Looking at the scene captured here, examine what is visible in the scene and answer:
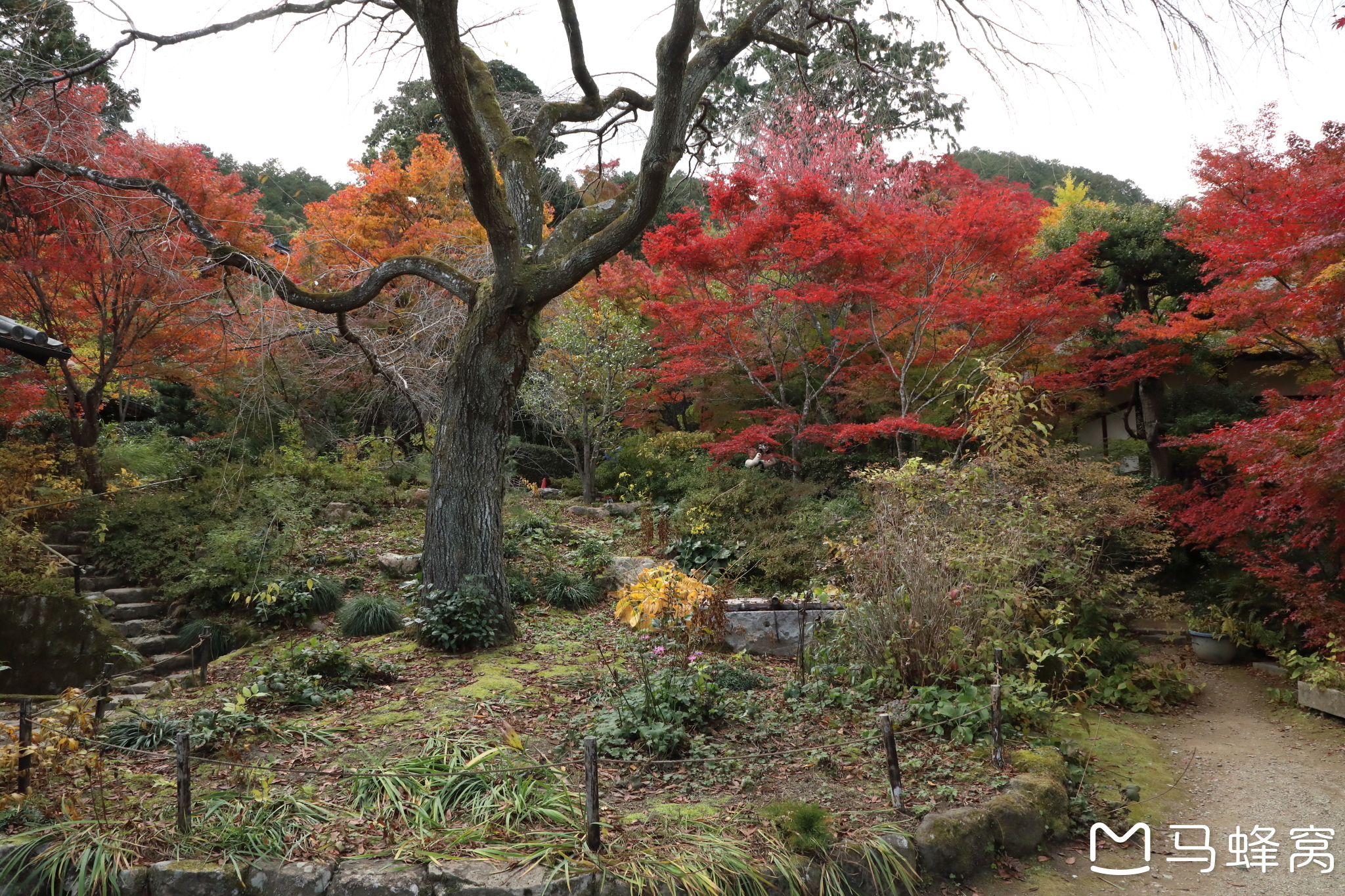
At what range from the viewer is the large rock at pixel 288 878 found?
3152 millimetres

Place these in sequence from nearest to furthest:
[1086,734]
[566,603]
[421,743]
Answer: [421,743]
[1086,734]
[566,603]

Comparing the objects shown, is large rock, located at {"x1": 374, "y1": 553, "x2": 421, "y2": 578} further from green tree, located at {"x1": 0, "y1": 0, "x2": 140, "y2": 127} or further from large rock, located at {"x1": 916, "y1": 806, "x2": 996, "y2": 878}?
large rock, located at {"x1": 916, "y1": 806, "x2": 996, "y2": 878}

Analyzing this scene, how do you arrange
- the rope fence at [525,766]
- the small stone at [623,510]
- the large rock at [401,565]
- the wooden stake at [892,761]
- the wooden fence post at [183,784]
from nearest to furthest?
the rope fence at [525,766] → the wooden fence post at [183,784] → the wooden stake at [892,761] → the large rock at [401,565] → the small stone at [623,510]

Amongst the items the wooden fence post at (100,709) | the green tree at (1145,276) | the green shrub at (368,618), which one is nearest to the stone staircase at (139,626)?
the wooden fence post at (100,709)

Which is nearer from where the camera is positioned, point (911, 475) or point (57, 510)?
point (911, 475)

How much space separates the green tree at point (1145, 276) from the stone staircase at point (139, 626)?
10980 millimetres

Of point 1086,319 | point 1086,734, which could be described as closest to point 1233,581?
point 1086,319

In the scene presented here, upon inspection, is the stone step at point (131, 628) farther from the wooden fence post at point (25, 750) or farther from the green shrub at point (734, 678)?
the green shrub at point (734, 678)

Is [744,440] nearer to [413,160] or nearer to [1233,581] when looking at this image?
[1233,581]

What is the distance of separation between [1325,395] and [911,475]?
3902mm

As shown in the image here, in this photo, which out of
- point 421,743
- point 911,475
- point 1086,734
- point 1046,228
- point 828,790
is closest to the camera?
point 828,790

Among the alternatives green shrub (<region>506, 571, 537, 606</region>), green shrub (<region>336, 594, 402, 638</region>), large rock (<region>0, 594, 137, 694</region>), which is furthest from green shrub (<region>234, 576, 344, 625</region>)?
green shrub (<region>506, 571, 537, 606</region>)

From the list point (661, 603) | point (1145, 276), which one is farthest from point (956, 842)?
point (1145, 276)

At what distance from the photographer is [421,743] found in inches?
177
